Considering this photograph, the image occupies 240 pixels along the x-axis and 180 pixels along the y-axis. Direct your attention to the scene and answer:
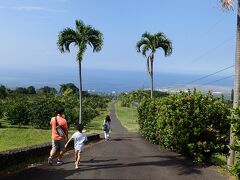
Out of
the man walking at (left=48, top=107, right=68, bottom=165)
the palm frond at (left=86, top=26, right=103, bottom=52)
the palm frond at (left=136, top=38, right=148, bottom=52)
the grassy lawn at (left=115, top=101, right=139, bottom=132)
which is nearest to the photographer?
the man walking at (left=48, top=107, right=68, bottom=165)

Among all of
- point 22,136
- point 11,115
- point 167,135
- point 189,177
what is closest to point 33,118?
point 11,115

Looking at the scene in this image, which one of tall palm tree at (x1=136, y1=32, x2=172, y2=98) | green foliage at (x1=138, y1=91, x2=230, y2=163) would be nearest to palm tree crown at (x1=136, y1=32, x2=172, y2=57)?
tall palm tree at (x1=136, y1=32, x2=172, y2=98)

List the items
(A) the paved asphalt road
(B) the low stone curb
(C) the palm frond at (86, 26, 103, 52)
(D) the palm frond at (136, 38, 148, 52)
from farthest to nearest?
1. (D) the palm frond at (136, 38, 148, 52)
2. (C) the palm frond at (86, 26, 103, 52)
3. (B) the low stone curb
4. (A) the paved asphalt road

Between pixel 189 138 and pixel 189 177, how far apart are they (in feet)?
11.9

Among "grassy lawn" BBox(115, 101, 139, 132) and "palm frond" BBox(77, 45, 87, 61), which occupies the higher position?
"palm frond" BBox(77, 45, 87, 61)

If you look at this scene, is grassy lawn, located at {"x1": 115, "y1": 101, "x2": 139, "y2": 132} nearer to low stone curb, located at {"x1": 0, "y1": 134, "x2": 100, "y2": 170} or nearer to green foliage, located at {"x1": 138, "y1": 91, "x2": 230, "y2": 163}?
green foliage, located at {"x1": 138, "y1": 91, "x2": 230, "y2": 163}

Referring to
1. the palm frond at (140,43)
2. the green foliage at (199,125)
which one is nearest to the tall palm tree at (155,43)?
the palm frond at (140,43)

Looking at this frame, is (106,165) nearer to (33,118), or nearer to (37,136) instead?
(37,136)

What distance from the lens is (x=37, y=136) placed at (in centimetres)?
3850

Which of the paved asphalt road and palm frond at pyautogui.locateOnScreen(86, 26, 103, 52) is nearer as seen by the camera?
the paved asphalt road

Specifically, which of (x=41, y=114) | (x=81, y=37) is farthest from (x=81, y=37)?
(x=41, y=114)

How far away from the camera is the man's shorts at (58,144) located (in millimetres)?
14702

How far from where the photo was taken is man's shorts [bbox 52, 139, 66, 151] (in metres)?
14.7

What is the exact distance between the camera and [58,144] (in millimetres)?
14836
